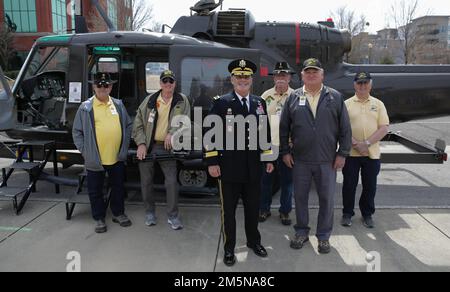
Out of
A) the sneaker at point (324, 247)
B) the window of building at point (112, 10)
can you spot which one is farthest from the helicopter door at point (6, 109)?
the window of building at point (112, 10)

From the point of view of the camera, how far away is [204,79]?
5.15m

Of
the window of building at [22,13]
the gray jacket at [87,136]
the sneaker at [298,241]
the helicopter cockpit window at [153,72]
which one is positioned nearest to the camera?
the sneaker at [298,241]

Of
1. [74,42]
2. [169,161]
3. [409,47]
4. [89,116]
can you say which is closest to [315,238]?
[169,161]

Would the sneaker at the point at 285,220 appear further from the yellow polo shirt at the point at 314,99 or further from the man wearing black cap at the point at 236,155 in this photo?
the yellow polo shirt at the point at 314,99

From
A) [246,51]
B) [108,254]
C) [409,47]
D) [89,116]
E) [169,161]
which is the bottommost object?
[108,254]

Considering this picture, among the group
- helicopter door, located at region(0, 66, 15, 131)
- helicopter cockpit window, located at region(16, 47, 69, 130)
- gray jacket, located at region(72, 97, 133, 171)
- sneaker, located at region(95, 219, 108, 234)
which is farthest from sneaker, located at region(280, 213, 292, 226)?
helicopter door, located at region(0, 66, 15, 131)

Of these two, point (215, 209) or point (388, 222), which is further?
point (215, 209)

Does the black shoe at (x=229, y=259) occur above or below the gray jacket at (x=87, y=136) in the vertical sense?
below

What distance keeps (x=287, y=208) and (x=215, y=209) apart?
3.19 ft

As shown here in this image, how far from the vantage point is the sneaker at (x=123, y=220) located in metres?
4.42

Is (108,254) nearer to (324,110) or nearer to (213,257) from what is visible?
(213,257)

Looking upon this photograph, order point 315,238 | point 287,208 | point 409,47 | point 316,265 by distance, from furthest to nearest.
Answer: point 409,47
point 287,208
point 315,238
point 316,265

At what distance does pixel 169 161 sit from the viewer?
14.3 feet

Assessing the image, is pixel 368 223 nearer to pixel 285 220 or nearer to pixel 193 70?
pixel 285 220
